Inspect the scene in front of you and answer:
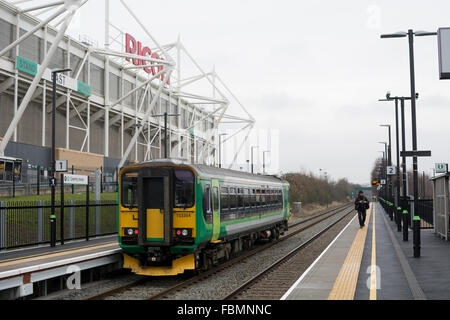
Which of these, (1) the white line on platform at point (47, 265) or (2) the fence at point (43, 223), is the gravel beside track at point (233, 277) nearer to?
(1) the white line on platform at point (47, 265)

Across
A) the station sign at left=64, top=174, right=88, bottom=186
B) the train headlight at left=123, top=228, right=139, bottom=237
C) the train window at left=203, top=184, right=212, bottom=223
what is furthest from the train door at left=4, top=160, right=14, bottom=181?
the train window at left=203, top=184, right=212, bottom=223

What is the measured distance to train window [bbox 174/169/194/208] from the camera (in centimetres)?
1341

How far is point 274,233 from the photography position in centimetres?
2383

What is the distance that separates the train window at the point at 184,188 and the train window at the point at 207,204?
0.55m

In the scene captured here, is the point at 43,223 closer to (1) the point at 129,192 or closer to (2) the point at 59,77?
(1) the point at 129,192

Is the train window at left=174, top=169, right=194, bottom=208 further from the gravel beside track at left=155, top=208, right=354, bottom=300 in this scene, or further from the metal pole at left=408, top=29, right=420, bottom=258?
the metal pole at left=408, top=29, right=420, bottom=258

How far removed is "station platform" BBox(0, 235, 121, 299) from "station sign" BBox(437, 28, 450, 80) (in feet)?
31.4

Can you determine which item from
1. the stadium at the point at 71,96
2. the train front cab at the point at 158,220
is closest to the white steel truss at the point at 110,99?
the stadium at the point at 71,96

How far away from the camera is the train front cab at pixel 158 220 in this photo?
1325 centimetres

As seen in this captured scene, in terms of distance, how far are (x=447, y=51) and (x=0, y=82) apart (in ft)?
117

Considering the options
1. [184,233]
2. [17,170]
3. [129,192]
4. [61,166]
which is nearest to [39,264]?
[129,192]

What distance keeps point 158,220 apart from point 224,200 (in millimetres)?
2791

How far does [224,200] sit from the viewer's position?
1570 centimetres

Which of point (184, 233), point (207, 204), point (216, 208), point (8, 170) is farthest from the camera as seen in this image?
point (8, 170)
